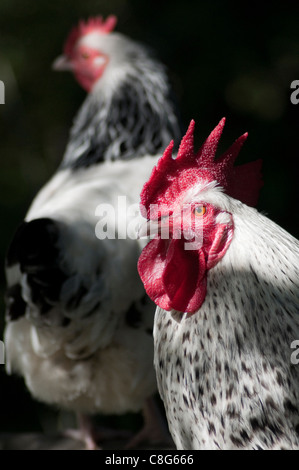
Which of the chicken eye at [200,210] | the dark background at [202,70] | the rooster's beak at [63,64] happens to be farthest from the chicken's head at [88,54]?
the chicken eye at [200,210]

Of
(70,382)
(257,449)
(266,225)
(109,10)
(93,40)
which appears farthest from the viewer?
(109,10)

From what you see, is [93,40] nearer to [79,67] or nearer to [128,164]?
[79,67]

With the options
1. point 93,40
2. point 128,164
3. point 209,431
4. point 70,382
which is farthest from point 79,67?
point 209,431

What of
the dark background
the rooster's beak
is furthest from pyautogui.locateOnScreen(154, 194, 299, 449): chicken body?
the dark background

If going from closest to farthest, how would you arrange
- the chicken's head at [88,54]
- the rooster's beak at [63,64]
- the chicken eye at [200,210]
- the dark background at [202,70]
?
1. the chicken eye at [200,210]
2. the chicken's head at [88,54]
3. the rooster's beak at [63,64]
4. the dark background at [202,70]

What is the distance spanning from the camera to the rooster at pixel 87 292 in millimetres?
2594

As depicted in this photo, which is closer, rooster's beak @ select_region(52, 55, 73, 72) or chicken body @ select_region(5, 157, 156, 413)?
chicken body @ select_region(5, 157, 156, 413)

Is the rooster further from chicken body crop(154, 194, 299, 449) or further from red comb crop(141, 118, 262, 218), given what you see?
chicken body crop(154, 194, 299, 449)

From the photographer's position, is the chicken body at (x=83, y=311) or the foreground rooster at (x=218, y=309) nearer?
the foreground rooster at (x=218, y=309)

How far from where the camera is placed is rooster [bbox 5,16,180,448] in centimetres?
259

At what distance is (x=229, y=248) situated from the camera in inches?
68.1

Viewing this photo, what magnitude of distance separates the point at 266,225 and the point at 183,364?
1.60 ft

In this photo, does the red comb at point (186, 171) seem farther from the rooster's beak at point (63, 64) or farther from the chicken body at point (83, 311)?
the rooster's beak at point (63, 64)

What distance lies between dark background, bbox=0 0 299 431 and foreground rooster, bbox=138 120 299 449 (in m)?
2.88
